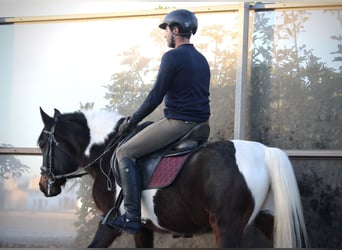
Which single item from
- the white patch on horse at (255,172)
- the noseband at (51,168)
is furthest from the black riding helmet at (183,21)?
the noseband at (51,168)

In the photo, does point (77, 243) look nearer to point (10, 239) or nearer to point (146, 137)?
point (10, 239)

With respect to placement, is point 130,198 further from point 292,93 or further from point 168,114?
point 292,93

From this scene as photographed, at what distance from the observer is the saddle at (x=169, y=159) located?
5.79 meters

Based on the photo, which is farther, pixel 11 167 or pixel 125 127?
pixel 11 167

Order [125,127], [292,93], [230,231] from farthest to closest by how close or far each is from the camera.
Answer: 1. [292,93]
2. [125,127]
3. [230,231]

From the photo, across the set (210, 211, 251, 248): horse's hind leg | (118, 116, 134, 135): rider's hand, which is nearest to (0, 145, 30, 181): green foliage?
(118, 116, 134, 135): rider's hand

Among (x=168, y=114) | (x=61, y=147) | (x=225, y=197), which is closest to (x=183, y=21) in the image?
(x=168, y=114)

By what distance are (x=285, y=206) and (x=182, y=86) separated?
1.42 m

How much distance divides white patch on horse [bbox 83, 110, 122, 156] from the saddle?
75cm

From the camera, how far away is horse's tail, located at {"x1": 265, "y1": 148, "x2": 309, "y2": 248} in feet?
17.9

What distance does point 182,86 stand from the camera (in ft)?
19.3

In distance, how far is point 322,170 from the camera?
23.6 ft

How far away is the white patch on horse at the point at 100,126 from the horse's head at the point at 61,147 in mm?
52

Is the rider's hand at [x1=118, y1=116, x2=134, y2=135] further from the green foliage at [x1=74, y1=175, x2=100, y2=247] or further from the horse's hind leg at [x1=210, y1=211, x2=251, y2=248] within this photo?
the green foliage at [x1=74, y1=175, x2=100, y2=247]
